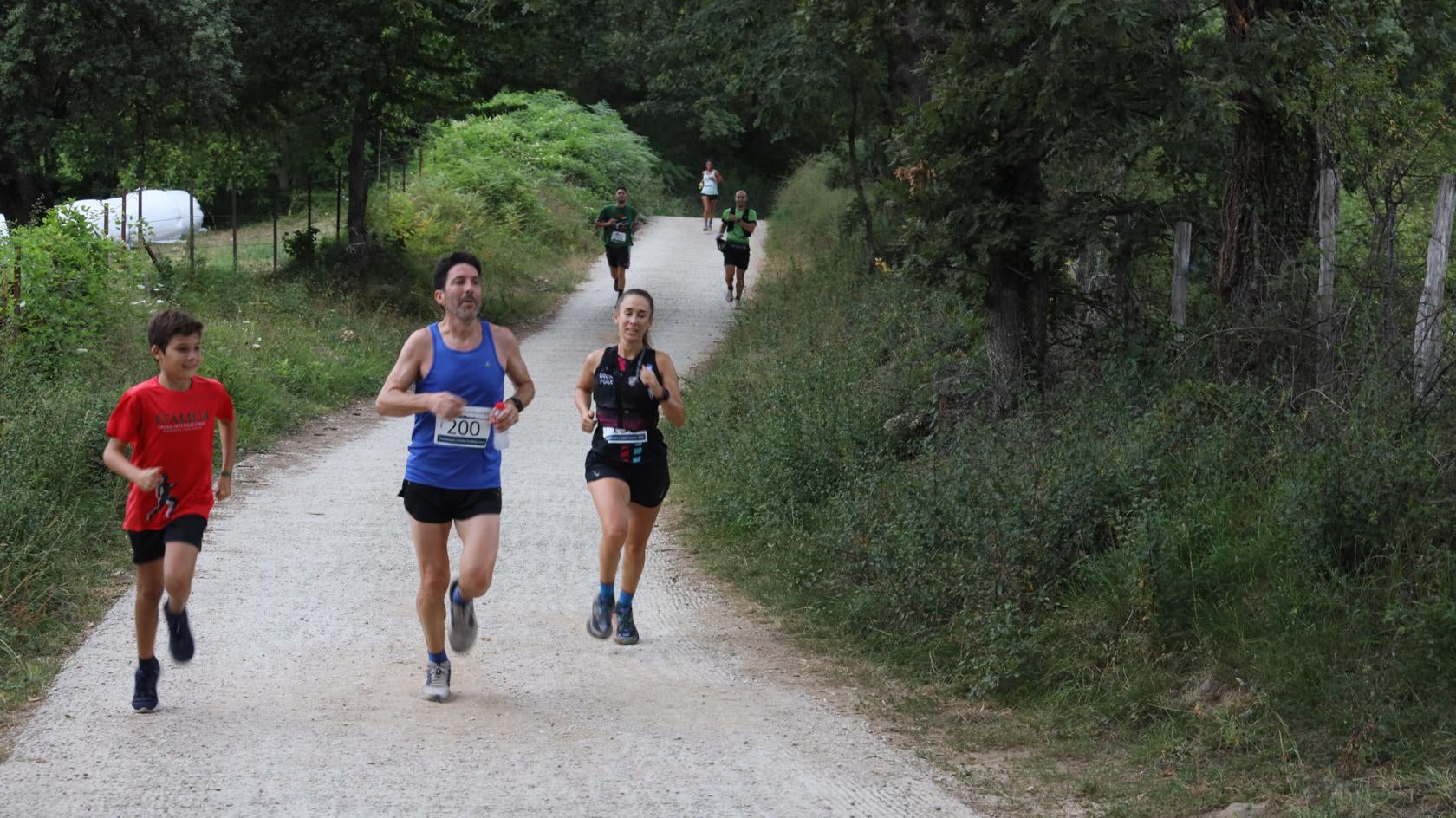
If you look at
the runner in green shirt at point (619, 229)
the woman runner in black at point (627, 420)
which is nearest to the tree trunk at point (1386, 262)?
the woman runner in black at point (627, 420)

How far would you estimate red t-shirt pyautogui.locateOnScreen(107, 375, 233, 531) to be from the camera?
20.4ft

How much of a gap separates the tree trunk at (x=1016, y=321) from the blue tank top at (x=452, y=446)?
5268 millimetres

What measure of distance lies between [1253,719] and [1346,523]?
1026mm

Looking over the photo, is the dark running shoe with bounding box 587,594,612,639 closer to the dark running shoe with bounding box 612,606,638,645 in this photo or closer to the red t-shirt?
the dark running shoe with bounding box 612,606,638,645

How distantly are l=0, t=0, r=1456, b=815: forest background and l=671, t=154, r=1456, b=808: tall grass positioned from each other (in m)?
0.02

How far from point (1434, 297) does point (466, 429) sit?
4659 millimetres

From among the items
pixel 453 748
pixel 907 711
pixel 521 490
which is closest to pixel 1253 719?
pixel 907 711

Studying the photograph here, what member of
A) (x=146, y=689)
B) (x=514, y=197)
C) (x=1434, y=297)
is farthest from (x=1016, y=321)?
(x=514, y=197)

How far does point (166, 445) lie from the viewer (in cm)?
624

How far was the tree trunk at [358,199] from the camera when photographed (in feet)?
71.3

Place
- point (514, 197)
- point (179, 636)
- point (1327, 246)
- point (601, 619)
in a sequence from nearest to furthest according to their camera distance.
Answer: point (179, 636) < point (601, 619) < point (1327, 246) < point (514, 197)

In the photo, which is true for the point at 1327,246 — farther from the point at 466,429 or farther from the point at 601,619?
the point at 466,429

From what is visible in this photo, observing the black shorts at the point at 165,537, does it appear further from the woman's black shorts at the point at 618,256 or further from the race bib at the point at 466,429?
the woman's black shorts at the point at 618,256

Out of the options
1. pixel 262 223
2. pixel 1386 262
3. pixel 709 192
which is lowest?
pixel 262 223
